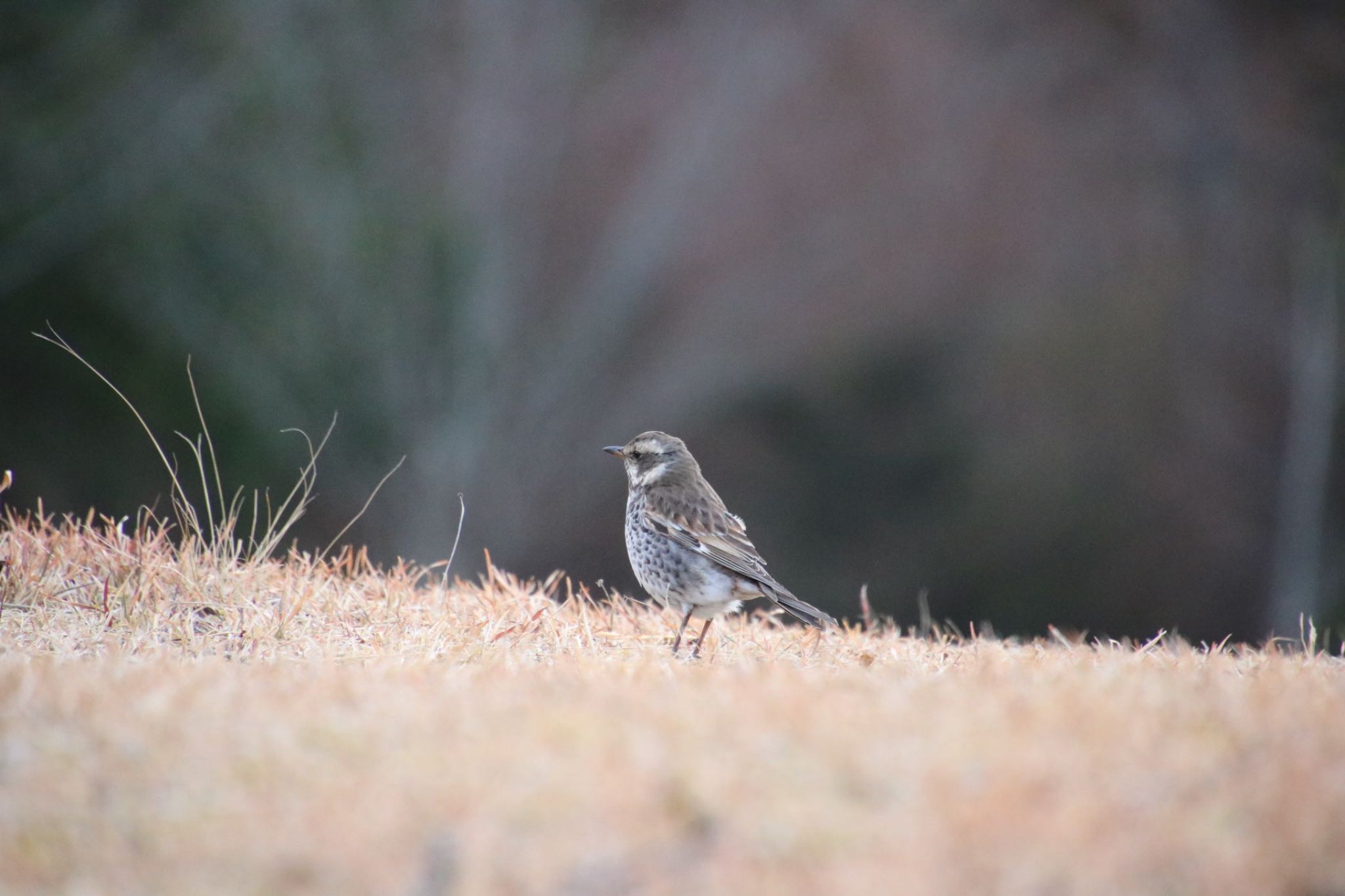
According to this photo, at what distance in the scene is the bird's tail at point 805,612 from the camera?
4915 millimetres

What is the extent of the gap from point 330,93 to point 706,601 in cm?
1251

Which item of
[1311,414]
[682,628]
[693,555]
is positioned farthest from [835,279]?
[682,628]

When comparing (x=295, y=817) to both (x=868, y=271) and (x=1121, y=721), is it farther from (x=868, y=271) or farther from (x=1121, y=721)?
(x=868, y=271)

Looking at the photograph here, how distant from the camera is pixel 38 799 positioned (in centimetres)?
275

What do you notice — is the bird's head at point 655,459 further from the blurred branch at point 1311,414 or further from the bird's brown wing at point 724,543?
the blurred branch at point 1311,414

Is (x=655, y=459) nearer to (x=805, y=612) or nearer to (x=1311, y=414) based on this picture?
(x=805, y=612)

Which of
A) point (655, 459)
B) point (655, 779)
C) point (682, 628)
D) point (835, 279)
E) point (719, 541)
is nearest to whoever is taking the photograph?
point (655, 779)

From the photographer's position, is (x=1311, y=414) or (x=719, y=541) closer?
(x=719, y=541)

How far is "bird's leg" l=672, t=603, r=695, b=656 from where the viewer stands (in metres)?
4.83

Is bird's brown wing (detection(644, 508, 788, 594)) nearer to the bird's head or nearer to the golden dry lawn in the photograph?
the bird's head

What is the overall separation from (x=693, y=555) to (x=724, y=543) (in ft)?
0.55

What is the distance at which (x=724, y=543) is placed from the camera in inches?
213

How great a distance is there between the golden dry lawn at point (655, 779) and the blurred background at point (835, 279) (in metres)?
12.0

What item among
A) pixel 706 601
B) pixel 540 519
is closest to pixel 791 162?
pixel 540 519
